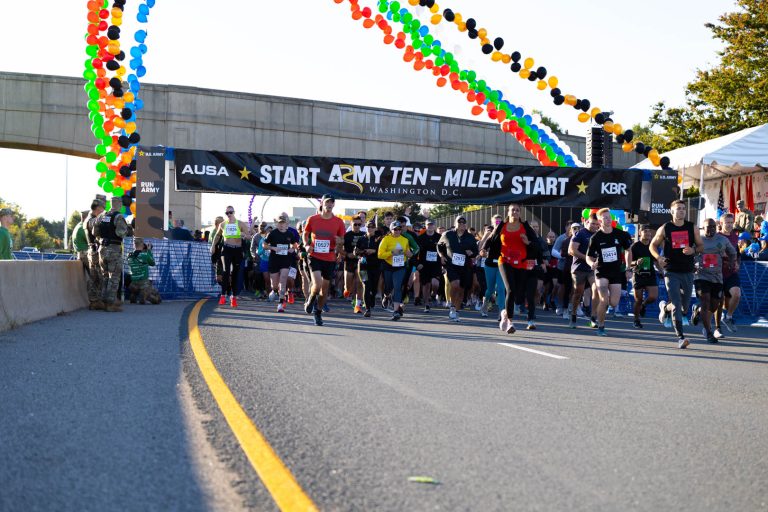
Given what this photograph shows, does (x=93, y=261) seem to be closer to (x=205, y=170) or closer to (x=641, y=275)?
(x=205, y=170)

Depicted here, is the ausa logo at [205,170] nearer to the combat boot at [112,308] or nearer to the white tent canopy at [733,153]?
the combat boot at [112,308]

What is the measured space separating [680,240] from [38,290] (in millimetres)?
9204

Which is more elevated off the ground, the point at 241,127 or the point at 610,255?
the point at 241,127

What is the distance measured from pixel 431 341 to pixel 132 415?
648 cm

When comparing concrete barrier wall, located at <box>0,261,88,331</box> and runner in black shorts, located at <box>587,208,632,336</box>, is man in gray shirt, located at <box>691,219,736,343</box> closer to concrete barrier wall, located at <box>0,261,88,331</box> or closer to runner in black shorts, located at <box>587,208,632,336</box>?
runner in black shorts, located at <box>587,208,632,336</box>

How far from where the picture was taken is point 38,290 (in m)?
13.7

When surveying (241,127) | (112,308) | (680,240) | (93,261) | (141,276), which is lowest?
(112,308)

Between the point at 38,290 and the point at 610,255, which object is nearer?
the point at 38,290

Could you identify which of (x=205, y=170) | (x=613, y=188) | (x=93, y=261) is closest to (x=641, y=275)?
Result: (x=613, y=188)

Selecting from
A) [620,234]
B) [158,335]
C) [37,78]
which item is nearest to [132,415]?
[158,335]

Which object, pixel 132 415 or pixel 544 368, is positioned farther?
pixel 544 368

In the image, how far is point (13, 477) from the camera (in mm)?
4336

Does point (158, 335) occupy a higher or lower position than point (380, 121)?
lower

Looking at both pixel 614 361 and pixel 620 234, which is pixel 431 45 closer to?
pixel 620 234
